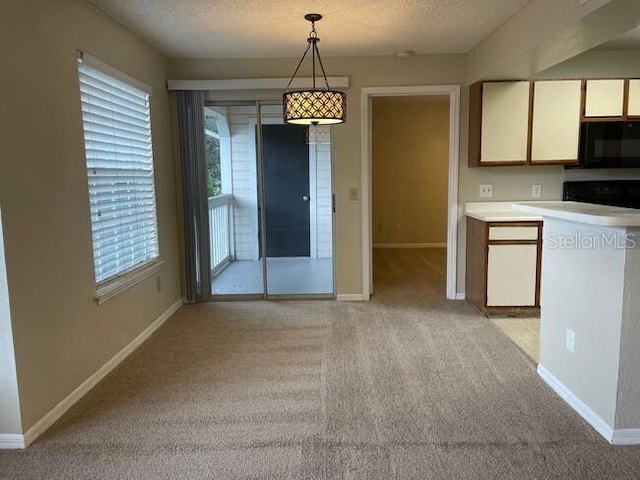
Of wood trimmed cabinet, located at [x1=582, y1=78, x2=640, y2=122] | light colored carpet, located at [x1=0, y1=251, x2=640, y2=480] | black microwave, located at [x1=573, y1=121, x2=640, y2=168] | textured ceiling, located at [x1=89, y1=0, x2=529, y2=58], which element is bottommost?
light colored carpet, located at [x1=0, y1=251, x2=640, y2=480]

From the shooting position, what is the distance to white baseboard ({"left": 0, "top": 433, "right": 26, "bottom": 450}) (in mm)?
2337

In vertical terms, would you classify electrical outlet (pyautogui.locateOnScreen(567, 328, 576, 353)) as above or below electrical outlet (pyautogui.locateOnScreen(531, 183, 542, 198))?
below

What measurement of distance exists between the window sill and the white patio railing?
0.83m

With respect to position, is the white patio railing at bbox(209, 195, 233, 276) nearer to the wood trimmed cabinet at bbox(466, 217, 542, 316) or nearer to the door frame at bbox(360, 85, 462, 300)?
the door frame at bbox(360, 85, 462, 300)

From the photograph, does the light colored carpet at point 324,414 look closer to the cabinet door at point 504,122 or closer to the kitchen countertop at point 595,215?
the kitchen countertop at point 595,215

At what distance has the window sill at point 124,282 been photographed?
3.15 metres

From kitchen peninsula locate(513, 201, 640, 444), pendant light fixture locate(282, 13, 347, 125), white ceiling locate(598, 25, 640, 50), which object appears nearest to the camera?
kitchen peninsula locate(513, 201, 640, 444)

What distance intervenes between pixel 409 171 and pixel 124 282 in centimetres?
532

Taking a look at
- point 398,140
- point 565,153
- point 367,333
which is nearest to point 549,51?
point 565,153

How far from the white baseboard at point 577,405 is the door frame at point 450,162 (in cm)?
191

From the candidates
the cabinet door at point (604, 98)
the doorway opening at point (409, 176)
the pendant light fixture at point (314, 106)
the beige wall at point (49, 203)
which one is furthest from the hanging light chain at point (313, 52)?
the doorway opening at point (409, 176)

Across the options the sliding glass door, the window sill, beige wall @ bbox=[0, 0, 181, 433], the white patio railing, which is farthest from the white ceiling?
the window sill

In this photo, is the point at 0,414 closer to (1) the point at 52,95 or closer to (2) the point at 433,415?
(1) the point at 52,95

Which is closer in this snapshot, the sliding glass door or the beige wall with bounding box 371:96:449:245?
the sliding glass door
